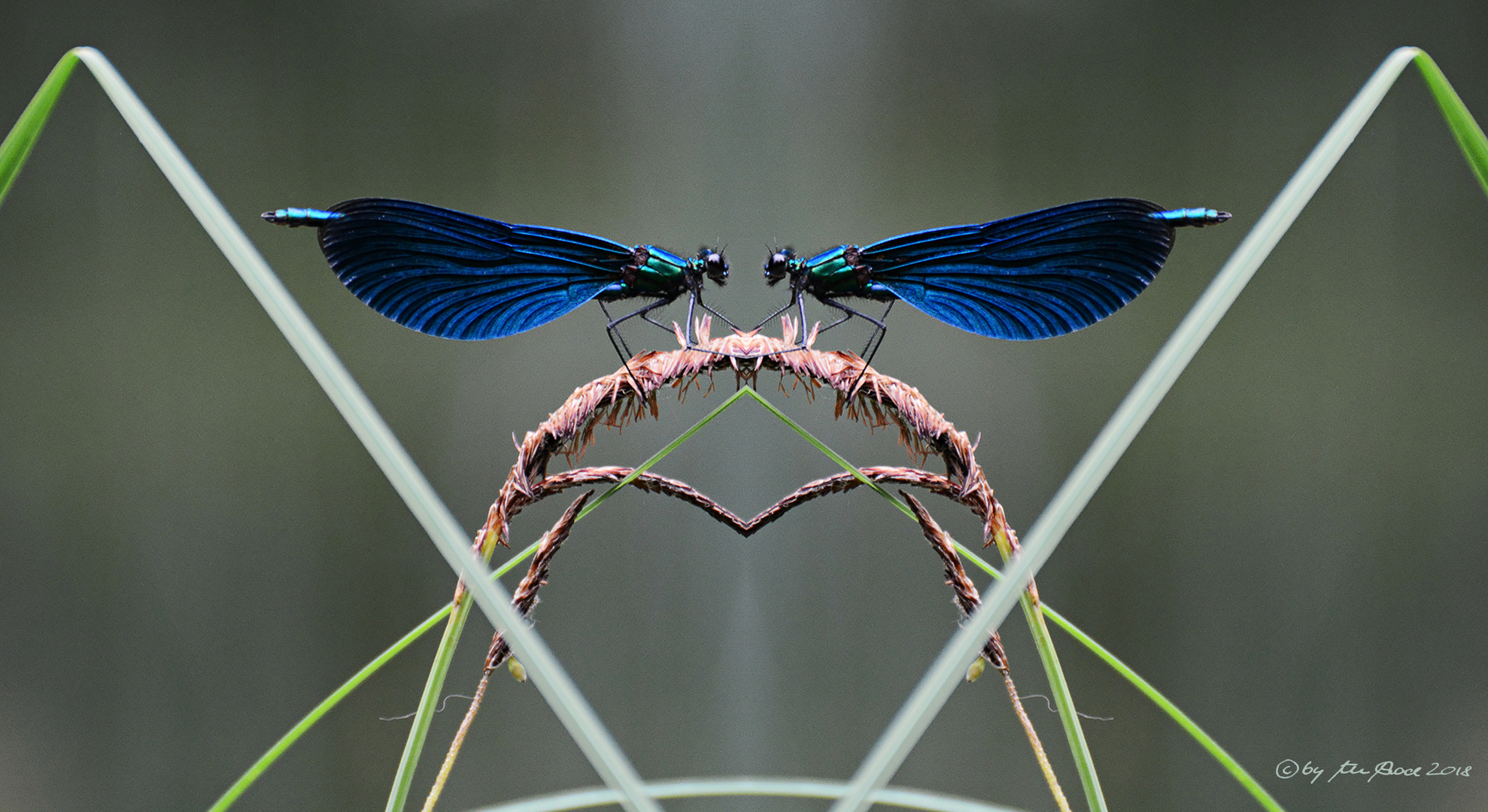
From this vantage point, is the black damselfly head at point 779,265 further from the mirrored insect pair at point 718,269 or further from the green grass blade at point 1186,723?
the green grass blade at point 1186,723

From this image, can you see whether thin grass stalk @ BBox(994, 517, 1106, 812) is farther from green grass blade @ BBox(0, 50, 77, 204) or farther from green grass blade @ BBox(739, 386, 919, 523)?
green grass blade @ BBox(0, 50, 77, 204)

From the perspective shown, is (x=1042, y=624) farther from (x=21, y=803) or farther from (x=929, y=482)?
(x=21, y=803)

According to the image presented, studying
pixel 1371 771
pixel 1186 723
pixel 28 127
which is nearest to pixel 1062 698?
pixel 1186 723

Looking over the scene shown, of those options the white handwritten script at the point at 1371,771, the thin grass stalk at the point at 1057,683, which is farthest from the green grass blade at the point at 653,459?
the white handwritten script at the point at 1371,771

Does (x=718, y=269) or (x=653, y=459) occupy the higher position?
(x=718, y=269)

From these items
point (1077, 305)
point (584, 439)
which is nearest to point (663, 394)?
point (584, 439)

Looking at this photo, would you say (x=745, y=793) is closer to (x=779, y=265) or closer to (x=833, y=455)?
(x=833, y=455)

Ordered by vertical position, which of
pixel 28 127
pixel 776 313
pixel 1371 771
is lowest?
pixel 1371 771
